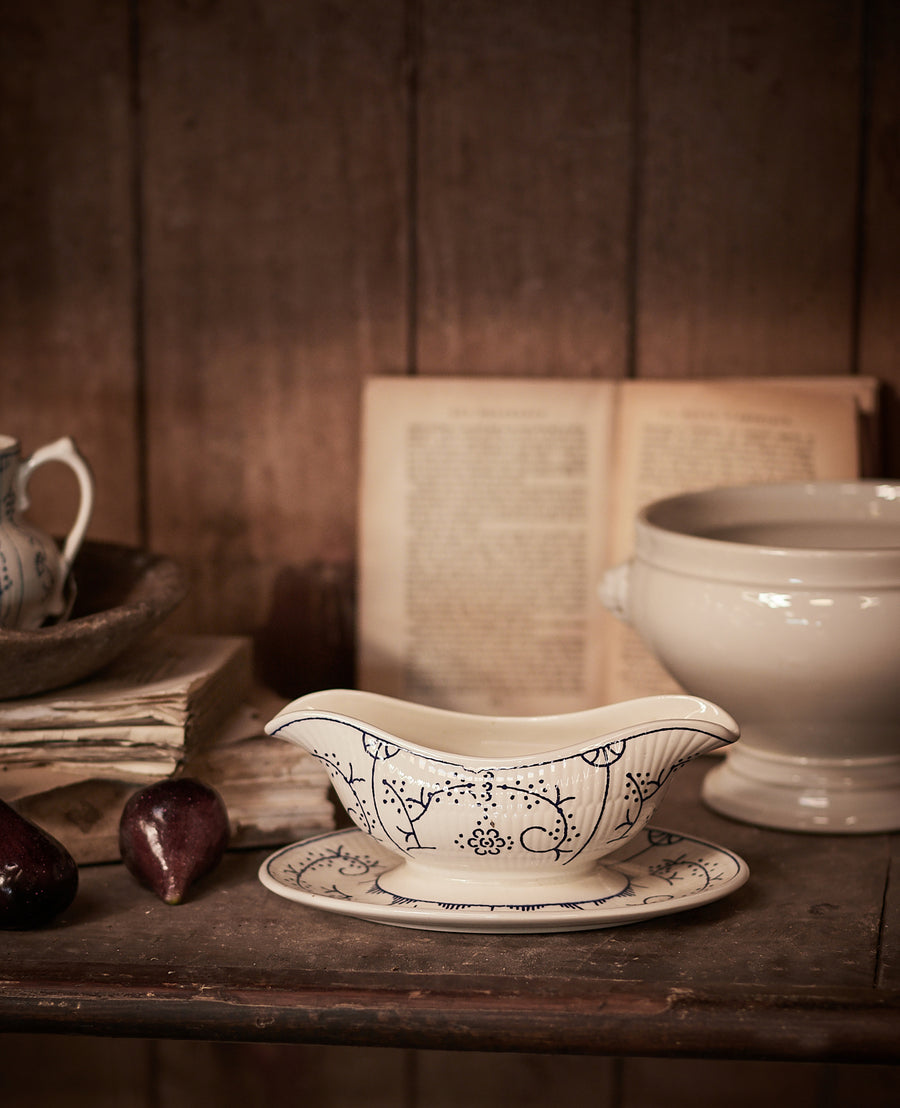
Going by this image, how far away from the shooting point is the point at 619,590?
2.52 ft

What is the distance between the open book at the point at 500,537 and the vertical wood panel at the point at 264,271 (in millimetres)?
61

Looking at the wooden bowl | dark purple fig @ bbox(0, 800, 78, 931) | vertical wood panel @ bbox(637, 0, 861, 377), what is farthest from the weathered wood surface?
dark purple fig @ bbox(0, 800, 78, 931)

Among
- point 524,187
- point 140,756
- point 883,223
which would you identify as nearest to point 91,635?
point 140,756

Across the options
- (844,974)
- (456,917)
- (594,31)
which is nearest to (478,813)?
Answer: (456,917)

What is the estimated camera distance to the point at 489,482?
2.97ft

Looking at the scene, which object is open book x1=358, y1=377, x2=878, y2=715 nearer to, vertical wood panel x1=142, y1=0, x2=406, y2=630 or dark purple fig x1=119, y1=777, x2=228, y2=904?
vertical wood panel x1=142, y1=0, x2=406, y2=630

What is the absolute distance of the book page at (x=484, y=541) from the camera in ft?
2.97

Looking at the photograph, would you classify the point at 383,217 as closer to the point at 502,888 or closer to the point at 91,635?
the point at 91,635

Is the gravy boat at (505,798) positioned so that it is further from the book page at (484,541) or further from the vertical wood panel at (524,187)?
the vertical wood panel at (524,187)

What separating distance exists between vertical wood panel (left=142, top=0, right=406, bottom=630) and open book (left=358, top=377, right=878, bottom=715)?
0.20 ft

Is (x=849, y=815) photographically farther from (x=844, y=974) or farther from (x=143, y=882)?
(x=143, y=882)

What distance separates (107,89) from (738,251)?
19.9 inches

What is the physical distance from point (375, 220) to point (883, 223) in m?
0.39

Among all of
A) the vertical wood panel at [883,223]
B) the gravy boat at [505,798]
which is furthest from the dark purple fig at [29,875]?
the vertical wood panel at [883,223]
